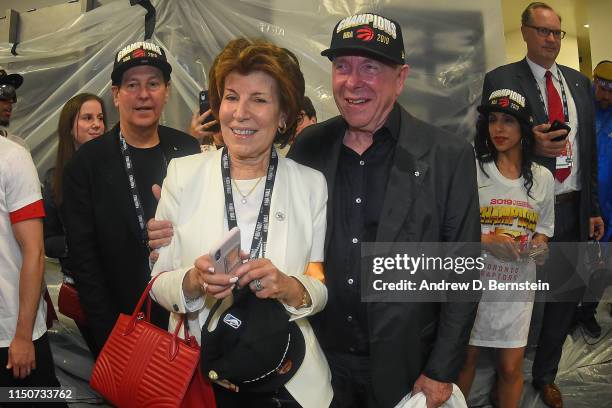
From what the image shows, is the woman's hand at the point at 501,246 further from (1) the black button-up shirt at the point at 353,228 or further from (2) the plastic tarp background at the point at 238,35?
(1) the black button-up shirt at the point at 353,228

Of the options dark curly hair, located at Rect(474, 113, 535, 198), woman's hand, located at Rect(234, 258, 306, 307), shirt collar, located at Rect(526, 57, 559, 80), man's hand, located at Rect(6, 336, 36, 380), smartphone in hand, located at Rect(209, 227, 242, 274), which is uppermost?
shirt collar, located at Rect(526, 57, 559, 80)

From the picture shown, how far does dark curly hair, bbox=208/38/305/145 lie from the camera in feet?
4.76

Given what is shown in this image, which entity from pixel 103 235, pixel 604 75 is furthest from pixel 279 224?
pixel 604 75

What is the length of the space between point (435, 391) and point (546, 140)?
5.21ft

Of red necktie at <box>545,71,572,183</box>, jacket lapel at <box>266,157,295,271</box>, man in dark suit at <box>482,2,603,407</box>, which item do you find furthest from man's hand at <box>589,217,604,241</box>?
jacket lapel at <box>266,157,295,271</box>

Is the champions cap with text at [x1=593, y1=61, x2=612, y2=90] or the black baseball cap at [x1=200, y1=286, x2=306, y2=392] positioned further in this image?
the champions cap with text at [x1=593, y1=61, x2=612, y2=90]

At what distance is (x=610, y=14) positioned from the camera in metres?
4.66

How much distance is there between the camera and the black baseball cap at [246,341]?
1.27m

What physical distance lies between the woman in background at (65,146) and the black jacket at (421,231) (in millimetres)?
1703

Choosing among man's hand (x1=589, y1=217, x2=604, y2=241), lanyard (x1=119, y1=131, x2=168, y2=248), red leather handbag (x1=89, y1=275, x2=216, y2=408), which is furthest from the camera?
man's hand (x1=589, y1=217, x2=604, y2=241)

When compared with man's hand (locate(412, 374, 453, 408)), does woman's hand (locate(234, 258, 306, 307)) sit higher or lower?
higher

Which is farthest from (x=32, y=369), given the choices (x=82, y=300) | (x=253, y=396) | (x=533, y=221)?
(x=533, y=221)

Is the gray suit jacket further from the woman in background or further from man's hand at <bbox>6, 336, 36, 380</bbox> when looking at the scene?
man's hand at <bbox>6, 336, 36, 380</bbox>

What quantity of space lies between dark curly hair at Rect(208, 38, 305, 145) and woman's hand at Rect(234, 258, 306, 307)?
0.47 meters
